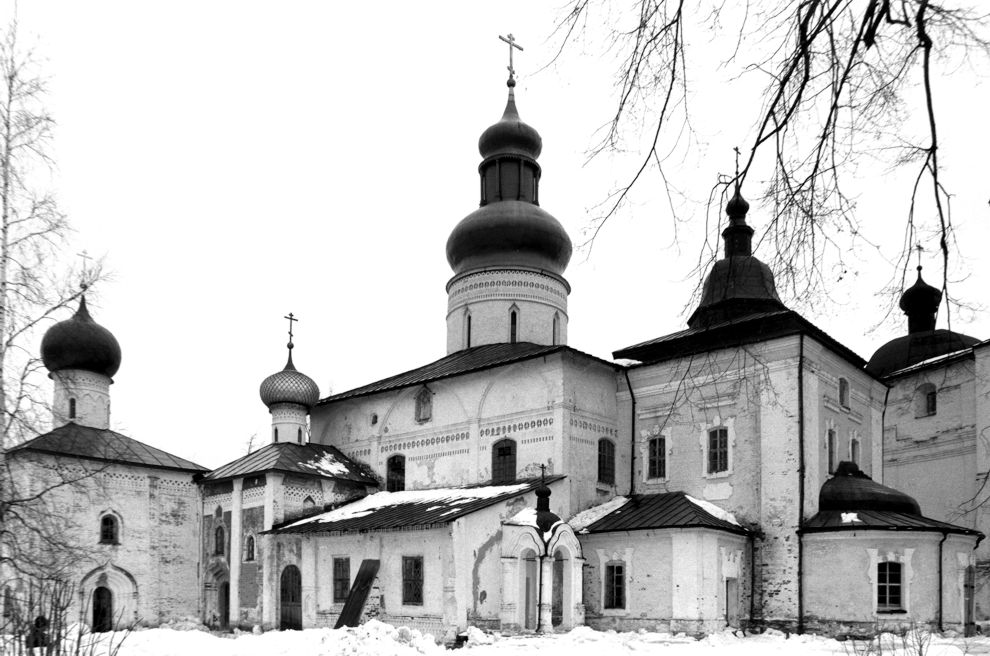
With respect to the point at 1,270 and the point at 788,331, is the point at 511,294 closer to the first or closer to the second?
the point at 788,331

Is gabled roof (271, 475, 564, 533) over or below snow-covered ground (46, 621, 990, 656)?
over

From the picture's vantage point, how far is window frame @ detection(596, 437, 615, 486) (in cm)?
2298

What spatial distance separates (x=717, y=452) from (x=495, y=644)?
7.17 metres

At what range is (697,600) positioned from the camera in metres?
19.0

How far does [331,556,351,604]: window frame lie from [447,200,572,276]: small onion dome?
33.8ft

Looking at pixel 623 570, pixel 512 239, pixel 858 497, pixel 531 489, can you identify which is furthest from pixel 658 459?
pixel 512 239

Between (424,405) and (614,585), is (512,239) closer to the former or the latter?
(424,405)

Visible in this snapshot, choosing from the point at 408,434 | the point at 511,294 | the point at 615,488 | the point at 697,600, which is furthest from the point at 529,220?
the point at 697,600

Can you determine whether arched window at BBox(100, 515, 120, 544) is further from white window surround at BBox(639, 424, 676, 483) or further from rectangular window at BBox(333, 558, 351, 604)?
white window surround at BBox(639, 424, 676, 483)

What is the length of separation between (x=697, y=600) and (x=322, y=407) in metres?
14.4

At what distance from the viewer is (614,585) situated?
20469 millimetres

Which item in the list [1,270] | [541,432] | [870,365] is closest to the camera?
[1,270]

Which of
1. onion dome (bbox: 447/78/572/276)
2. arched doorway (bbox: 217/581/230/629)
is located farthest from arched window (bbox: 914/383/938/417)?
arched doorway (bbox: 217/581/230/629)

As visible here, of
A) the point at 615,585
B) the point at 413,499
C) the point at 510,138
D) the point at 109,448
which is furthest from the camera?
the point at 510,138
